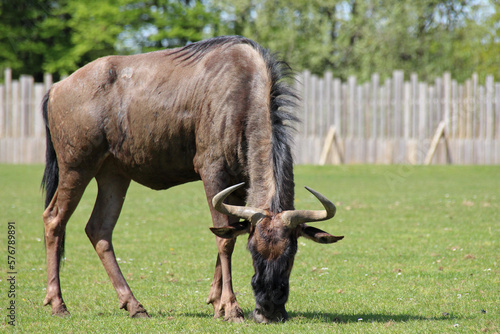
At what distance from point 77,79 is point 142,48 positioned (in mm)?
38487

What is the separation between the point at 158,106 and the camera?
23.6 ft

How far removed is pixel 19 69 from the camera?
45.4 metres

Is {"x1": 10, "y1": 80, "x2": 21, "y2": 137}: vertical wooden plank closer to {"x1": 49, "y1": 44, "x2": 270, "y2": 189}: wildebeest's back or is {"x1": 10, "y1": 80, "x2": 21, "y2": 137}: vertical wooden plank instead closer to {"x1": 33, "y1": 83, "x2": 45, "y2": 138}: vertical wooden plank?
{"x1": 33, "y1": 83, "x2": 45, "y2": 138}: vertical wooden plank

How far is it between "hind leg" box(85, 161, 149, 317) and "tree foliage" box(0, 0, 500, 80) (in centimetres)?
3259

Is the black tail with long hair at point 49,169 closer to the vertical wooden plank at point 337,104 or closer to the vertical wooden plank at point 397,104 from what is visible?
the vertical wooden plank at point 337,104

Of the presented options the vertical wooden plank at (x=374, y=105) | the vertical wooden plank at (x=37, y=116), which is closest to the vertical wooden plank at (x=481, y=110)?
the vertical wooden plank at (x=374, y=105)

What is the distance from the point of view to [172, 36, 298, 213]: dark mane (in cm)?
636

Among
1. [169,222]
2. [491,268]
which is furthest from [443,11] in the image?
[491,268]

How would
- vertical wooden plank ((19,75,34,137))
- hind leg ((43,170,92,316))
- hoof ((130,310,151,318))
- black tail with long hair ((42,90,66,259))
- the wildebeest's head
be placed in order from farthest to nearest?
vertical wooden plank ((19,75,34,137)), black tail with long hair ((42,90,66,259)), hind leg ((43,170,92,316)), hoof ((130,310,151,318)), the wildebeest's head

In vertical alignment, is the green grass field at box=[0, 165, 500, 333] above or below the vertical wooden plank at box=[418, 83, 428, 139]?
below

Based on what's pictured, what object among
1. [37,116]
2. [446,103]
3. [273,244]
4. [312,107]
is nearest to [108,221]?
[273,244]

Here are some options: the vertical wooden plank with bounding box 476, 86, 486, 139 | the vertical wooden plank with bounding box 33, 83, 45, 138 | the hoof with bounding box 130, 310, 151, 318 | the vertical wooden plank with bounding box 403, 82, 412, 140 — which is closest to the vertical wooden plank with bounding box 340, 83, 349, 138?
the vertical wooden plank with bounding box 403, 82, 412, 140

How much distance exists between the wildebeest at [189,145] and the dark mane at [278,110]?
13 mm

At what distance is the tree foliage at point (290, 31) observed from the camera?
3950cm
